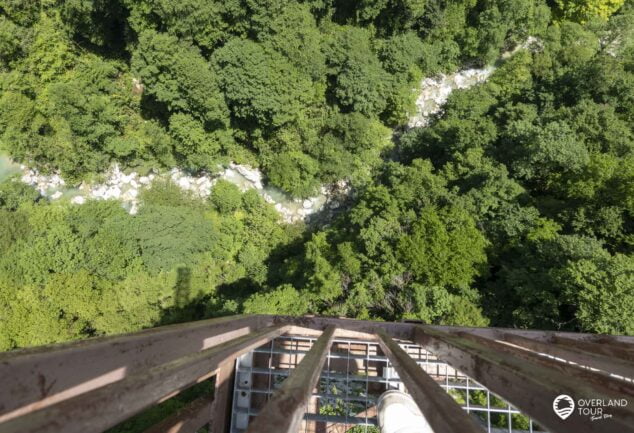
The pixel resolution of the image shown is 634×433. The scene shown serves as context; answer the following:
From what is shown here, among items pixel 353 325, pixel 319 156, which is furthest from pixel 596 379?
pixel 319 156

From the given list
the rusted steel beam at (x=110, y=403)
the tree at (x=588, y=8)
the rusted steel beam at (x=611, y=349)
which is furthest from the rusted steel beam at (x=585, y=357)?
the tree at (x=588, y=8)

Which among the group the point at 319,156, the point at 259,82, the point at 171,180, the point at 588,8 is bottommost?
the point at 171,180

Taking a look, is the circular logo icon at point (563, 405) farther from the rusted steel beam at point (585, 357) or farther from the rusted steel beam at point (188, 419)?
the rusted steel beam at point (188, 419)

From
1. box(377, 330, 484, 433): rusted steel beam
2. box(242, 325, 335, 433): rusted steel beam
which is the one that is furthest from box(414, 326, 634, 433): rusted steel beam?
box(242, 325, 335, 433): rusted steel beam

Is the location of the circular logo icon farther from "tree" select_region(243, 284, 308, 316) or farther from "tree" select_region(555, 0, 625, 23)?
"tree" select_region(555, 0, 625, 23)

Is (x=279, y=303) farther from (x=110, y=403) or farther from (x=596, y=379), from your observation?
(x=110, y=403)

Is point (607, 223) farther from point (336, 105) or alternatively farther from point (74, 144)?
point (74, 144)
